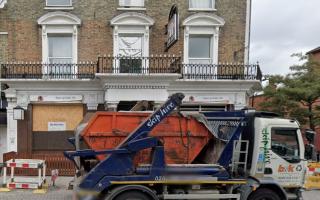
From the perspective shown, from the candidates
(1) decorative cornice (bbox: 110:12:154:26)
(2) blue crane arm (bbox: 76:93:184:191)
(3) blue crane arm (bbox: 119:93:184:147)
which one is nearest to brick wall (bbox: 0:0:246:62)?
(1) decorative cornice (bbox: 110:12:154:26)

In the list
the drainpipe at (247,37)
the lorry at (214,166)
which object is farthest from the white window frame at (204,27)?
the lorry at (214,166)

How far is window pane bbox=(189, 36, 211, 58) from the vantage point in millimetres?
14938

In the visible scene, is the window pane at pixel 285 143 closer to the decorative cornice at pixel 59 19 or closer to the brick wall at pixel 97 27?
the brick wall at pixel 97 27

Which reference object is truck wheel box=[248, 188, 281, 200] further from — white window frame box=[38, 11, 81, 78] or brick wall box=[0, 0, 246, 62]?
white window frame box=[38, 11, 81, 78]

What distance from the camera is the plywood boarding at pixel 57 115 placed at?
14.4 m

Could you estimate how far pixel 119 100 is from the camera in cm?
1327

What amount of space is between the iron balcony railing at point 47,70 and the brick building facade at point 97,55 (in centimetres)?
4

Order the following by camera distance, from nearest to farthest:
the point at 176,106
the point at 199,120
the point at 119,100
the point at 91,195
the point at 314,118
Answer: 1. the point at 91,195
2. the point at 176,106
3. the point at 199,120
4. the point at 119,100
5. the point at 314,118

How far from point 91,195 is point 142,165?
1197mm

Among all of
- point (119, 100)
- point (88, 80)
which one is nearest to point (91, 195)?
point (119, 100)

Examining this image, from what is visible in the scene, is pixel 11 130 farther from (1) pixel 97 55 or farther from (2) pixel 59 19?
(2) pixel 59 19

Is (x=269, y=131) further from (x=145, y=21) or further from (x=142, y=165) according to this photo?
(x=145, y=21)

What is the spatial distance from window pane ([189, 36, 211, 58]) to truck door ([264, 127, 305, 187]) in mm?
8023

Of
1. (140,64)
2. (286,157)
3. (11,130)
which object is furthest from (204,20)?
(11,130)
